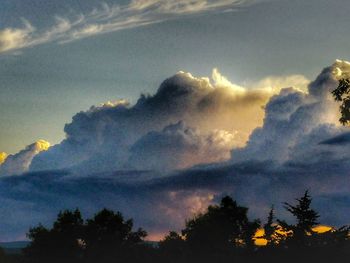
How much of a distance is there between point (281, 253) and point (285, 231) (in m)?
7.83

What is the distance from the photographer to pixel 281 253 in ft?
299

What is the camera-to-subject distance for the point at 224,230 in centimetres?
13038

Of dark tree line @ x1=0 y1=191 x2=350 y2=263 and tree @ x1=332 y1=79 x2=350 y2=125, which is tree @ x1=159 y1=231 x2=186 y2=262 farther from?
tree @ x1=332 y1=79 x2=350 y2=125

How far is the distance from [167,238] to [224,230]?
2190 cm

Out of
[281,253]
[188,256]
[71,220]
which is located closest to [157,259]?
[188,256]

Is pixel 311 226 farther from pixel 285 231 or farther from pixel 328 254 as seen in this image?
pixel 328 254

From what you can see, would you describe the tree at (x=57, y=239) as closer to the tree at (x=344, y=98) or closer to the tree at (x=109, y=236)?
the tree at (x=109, y=236)

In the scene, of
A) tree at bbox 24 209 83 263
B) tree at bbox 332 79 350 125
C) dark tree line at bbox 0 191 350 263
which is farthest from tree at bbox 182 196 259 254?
tree at bbox 332 79 350 125

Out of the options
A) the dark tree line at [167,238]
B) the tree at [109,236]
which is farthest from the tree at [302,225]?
the tree at [109,236]

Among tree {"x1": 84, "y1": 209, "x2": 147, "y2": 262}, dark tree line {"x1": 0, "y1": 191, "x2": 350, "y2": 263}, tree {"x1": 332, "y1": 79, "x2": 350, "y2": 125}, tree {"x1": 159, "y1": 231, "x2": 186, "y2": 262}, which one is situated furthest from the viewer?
tree {"x1": 84, "y1": 209, "x2": 147, "y2": 262}

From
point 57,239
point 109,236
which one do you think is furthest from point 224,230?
point 57,239

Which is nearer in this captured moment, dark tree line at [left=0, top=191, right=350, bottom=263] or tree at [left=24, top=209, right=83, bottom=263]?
dark tree line at [left=0, top=191, right=350, bottom=263]

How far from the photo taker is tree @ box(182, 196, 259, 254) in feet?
419

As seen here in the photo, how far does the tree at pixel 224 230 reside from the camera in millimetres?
127688
